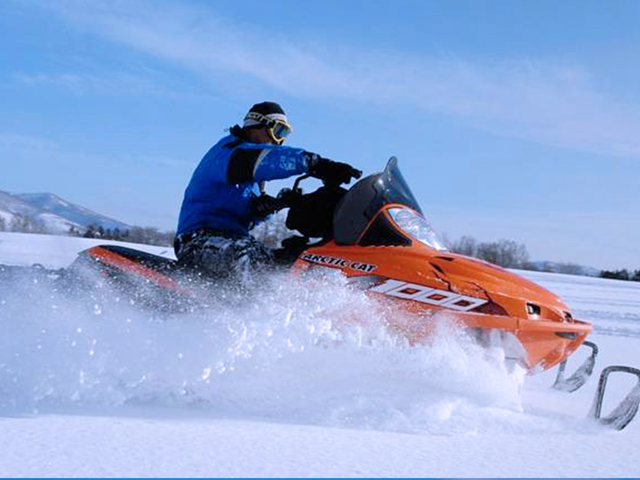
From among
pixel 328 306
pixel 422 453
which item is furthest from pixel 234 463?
pixel 328 306

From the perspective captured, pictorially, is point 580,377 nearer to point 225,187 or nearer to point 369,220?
point 369,220

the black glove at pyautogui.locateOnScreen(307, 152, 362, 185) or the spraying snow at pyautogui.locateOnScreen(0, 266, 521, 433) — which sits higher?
the black glove at pyautogui.locateOnScreen(307, 152, 362, 185)

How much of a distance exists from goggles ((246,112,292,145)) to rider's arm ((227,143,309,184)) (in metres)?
0.38

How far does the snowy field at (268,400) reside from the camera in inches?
77.4

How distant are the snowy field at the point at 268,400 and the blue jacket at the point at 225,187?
611 millimetres

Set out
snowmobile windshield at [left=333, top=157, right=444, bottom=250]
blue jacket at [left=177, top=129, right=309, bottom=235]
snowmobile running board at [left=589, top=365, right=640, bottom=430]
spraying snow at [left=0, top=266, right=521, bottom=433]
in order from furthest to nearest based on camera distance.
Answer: blue jacket at [left=177, top=129, right=309, bottom=235]
snowmobile windshield at [left=333, top=157, right=444, bottom=250]
snowmobile running board at [left=589, top=365, right=640, bottom=430]
spraying snow at [left=0, top=266, right=521, bottom=433]

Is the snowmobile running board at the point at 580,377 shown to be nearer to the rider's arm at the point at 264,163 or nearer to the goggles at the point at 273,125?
the rider's arm at the point at 264,163

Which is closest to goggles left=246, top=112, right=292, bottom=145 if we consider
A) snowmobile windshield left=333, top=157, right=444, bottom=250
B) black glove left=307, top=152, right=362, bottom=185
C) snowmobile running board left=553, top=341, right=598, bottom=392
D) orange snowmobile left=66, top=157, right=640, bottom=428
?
orange snowmobile left=66, top=157, right=640, bottom=428

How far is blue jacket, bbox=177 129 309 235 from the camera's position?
3318 millimetres

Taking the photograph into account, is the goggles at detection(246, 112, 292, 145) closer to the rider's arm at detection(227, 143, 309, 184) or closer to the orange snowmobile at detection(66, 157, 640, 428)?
the rider's arm at detection(227, 143, 309, 184)

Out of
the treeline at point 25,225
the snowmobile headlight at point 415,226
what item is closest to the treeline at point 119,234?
the treeline at point 25,225

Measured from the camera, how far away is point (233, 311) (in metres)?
3.07

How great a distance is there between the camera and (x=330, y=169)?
323cm

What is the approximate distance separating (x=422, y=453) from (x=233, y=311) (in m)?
1.27
